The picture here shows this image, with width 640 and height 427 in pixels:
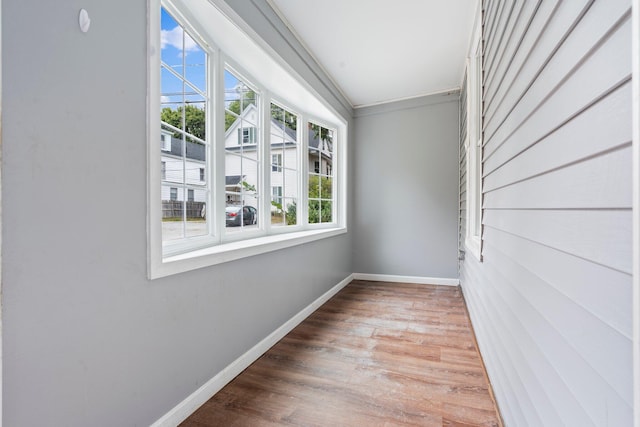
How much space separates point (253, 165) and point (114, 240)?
1.51 m

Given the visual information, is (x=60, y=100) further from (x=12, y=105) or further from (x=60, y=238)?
(x=60, y=238)

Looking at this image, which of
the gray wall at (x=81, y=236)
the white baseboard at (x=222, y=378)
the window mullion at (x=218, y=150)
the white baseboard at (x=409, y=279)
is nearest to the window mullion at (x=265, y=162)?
the window mullion at (x=218, y=150)

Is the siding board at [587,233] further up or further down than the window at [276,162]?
further down

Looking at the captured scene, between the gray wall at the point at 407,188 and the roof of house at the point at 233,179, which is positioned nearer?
the roof of house at the point at 233,179

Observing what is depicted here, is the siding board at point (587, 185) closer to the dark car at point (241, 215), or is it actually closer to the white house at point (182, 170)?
the white house at point (182, 170)

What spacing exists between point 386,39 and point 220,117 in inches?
67.8

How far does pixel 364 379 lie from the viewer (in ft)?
6.25

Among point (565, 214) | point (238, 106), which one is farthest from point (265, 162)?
point (565, 214)

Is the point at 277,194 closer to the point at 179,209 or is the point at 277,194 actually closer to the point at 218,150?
the point at 218,150

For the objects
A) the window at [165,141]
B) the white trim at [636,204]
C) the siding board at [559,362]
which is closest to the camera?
the white trim at [636,204]

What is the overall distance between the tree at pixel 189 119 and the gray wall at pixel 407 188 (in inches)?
114

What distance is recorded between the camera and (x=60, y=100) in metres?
1.01

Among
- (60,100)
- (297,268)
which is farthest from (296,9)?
(297,268)

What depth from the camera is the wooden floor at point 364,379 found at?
1567mm
